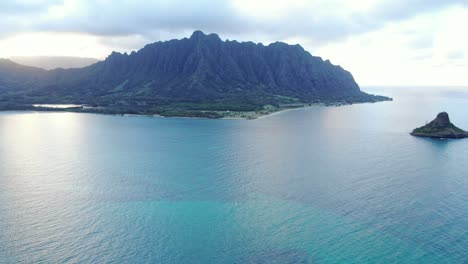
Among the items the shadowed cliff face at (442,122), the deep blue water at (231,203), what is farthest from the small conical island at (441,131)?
the deep blue water at (231,203)

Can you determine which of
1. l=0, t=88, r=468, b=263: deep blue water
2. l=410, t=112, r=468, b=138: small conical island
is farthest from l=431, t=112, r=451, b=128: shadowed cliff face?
l=0, t=88, r=468, b=263: deep blue water

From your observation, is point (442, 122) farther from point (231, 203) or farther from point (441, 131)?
point (231, 203)

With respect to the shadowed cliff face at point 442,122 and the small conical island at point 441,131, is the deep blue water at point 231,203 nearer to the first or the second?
the small conical island at point 441,131

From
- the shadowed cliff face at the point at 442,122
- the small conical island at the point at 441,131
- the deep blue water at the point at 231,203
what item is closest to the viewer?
the deep blue water at the point at 231,203

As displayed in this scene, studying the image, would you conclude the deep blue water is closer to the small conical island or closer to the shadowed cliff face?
the small conical island

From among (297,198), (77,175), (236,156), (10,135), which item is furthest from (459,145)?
(10,135)

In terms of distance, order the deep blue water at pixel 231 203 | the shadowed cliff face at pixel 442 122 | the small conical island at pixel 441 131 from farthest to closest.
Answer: the shadowed cliff face at pixel 442 122
the small conical island at pixel 441 131
the deep blue water at pixel 231 203
